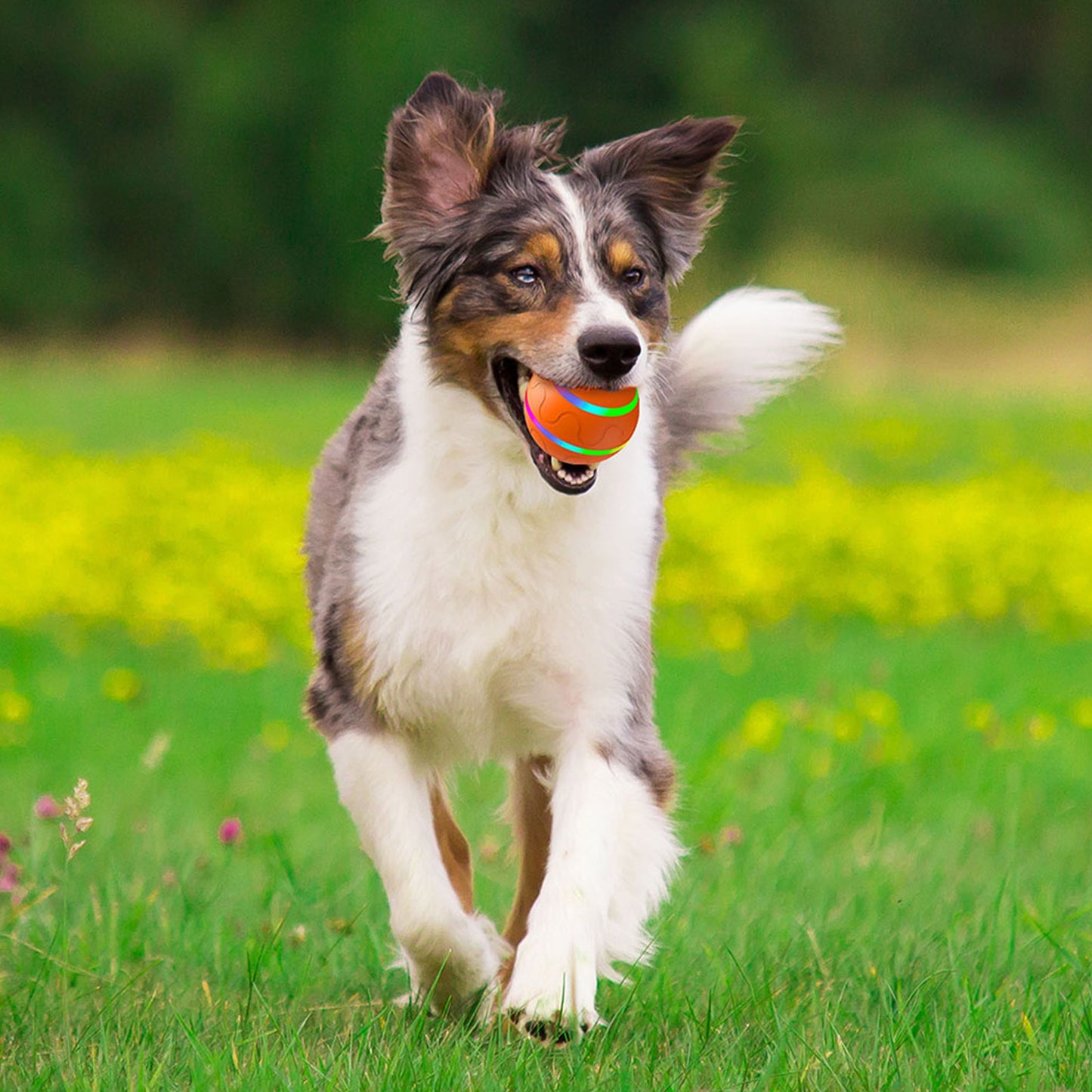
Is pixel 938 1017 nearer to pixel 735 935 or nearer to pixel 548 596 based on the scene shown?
pixel 735 935

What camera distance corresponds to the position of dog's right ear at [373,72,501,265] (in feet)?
12.5

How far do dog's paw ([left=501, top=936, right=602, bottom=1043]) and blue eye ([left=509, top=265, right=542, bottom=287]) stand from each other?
1375 mm

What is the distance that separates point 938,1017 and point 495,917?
1.54m

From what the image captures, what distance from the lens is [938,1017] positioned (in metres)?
3.37

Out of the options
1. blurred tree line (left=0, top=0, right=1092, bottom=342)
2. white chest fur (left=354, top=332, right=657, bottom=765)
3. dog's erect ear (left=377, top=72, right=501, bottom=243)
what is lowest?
blurred tree line (left=0, top=0, right=1092, bottom=342)

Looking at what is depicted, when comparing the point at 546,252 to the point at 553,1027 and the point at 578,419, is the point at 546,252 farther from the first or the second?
the point at 553,1027

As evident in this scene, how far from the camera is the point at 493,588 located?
3.73 metres

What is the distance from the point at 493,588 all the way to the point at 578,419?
47 centimetres

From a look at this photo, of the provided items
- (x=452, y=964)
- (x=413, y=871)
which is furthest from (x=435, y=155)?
(x=452, y=964)

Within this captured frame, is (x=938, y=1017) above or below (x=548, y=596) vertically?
below

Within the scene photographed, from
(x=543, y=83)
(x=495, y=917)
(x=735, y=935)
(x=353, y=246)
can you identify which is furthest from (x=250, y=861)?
(x=543, y=83)

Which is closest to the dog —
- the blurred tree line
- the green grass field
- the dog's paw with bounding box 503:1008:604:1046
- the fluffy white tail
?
the dog's paw with bounding box 503:1008:604:1046

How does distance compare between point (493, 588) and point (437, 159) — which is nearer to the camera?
point (493, 588)

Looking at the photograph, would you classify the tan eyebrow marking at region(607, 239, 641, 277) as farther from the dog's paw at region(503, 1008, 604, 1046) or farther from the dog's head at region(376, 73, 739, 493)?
the dog's paw at region(503, 1008, 604, 1046)
